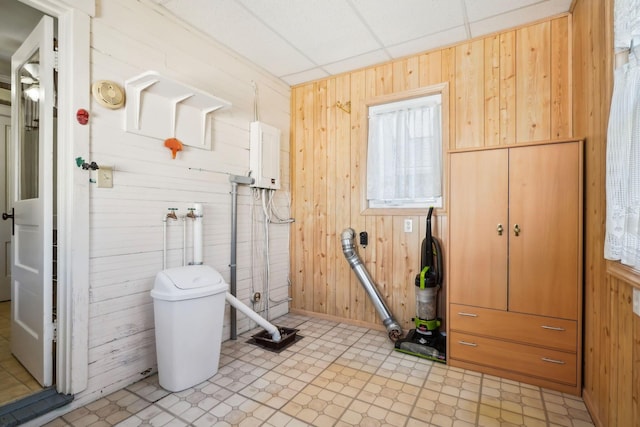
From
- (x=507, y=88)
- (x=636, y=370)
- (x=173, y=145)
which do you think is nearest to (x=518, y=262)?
(x=636, y=370)

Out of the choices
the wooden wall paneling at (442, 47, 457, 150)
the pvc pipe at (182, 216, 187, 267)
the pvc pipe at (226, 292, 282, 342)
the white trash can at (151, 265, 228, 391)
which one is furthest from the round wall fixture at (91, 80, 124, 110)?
the wooden wall paneling at (442, 47, 457, 150)

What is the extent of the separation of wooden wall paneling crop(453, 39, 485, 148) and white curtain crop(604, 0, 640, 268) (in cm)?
124

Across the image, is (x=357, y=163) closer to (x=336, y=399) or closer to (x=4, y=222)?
(x=336, y=399)

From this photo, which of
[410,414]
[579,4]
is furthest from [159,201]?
[579,4]

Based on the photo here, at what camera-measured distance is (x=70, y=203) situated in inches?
69.6

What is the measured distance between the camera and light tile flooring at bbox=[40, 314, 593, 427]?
1.70 meters

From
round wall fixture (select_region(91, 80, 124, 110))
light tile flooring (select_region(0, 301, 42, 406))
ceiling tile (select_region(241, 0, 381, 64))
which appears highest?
ceiling tile (select_region(241, 0, 381, 64))

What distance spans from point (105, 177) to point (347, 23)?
6.86 feet

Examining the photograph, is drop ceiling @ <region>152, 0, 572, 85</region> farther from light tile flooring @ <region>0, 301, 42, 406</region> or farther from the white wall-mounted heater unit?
light tile flooring @ <region>0, 301, 42, 406</region>

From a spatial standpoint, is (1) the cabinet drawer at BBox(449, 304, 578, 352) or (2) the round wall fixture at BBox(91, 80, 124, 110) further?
(1) the cabinet drawer at BBox(449, 304, 578, 352)

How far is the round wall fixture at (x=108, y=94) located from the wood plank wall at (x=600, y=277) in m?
2.75

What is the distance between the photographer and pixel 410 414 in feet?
5.75

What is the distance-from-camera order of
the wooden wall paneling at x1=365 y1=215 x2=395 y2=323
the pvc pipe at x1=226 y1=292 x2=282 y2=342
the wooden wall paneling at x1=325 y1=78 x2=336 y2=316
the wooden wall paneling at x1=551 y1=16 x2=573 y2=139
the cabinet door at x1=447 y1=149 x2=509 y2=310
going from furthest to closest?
1. the wooden wall paneling at x1=325 y1=78 x2=336 y2=316
2. the wooden wall paneling at x1=365 y1=215 x2=395 y2=323
3. the pvc pipe at x1=226 y1=292 x2=282 y2=342
4. the wooden wall paneling at x1=551 y1=16 x2=573 y2=139
5. the cabinet door at x1=447 y1=149 x2=509 y2=310

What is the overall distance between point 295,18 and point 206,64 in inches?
33.1
